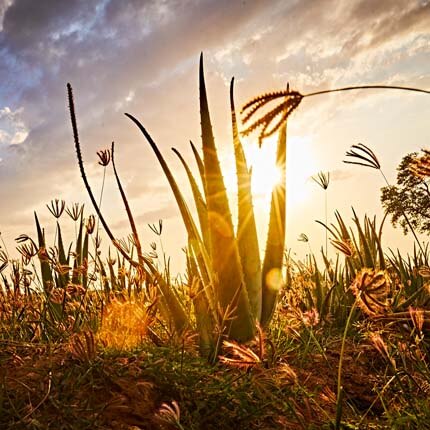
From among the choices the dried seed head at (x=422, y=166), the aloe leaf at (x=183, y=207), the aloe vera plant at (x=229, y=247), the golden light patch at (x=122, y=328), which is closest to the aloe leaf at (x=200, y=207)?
the aloe vera plant at (x=229, y=247)

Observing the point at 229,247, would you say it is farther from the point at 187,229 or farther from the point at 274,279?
the point at 274,279

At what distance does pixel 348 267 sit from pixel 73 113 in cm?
247

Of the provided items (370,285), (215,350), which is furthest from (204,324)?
(370,285)

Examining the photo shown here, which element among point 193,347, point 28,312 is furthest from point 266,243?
point 28,312

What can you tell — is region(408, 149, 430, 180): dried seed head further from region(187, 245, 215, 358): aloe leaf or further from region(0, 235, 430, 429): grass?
region(187, 245, 215, 358): aloe leaf

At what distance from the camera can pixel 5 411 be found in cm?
157

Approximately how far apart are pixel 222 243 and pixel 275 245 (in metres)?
0.45

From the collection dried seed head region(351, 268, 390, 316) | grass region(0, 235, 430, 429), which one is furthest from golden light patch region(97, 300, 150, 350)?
dried seed head region(351, 268, 390, 316)

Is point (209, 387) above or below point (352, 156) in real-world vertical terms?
below

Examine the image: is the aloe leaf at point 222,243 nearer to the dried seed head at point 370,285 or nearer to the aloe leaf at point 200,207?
the aloe leaf at point 200,207

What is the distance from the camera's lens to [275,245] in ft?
9.09

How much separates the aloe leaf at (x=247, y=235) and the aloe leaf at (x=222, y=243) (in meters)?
0.15

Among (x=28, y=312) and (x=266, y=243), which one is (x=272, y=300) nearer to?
(x=266, y=243)

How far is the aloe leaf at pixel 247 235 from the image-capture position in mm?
2596
